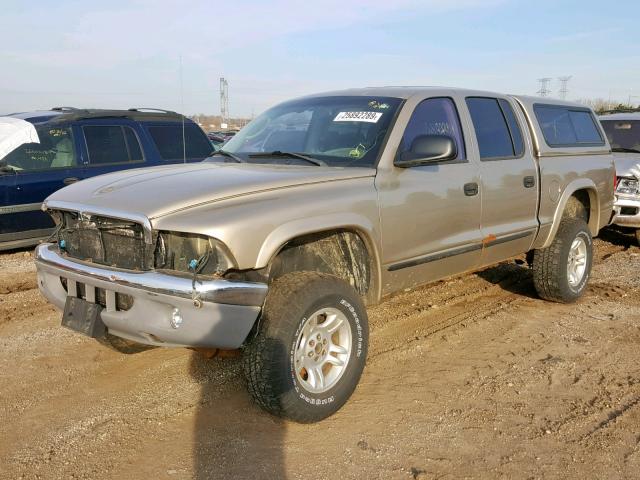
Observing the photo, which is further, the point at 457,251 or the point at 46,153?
the point at 46,153

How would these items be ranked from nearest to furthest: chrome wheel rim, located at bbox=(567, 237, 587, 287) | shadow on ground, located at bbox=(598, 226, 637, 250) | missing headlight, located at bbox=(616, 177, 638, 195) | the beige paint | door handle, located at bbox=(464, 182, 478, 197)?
the beige paint, door handle, located at bbox=(464, 182, 478, 197), chrome wheel rim, located at bbox=(567, 237, 587, 287), missing headlight, located at bbox=(616, 177, 638, 195), shadow on ground, located at bbox=(598, 226, 637, 250)

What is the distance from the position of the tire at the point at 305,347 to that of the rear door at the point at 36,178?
4934 millimetres

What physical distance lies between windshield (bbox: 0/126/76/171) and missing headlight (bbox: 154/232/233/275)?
197 inches

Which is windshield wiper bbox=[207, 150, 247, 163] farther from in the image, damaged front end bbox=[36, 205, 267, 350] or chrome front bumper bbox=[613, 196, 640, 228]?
chrome front bumper bbox=[613, 196, 640, 228]

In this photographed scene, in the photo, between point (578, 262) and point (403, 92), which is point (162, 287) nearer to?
point (403, 92)

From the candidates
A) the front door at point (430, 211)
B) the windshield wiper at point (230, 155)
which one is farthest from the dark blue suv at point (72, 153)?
the front door at point (430, 211)

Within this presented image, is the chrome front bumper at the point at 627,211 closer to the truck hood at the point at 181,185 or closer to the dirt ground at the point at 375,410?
the dirt ground at the point at 375,410

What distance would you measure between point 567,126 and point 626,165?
3.26m

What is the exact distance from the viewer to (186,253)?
3.09 metres

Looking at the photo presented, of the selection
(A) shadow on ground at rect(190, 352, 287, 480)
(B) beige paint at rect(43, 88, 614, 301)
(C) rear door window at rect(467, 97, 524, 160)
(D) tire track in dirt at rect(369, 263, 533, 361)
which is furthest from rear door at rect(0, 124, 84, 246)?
(C) rear door window at rect(467, 97, 524, 160)

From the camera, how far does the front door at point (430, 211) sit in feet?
12.7

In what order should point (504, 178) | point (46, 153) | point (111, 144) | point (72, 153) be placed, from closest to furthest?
point (504, 178) < point (46, 153) < point (72, 153) < point (111, 144)

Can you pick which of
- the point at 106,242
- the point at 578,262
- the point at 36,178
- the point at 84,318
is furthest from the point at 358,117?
the point at 36,178

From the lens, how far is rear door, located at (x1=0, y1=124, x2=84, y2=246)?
6.96 meters
